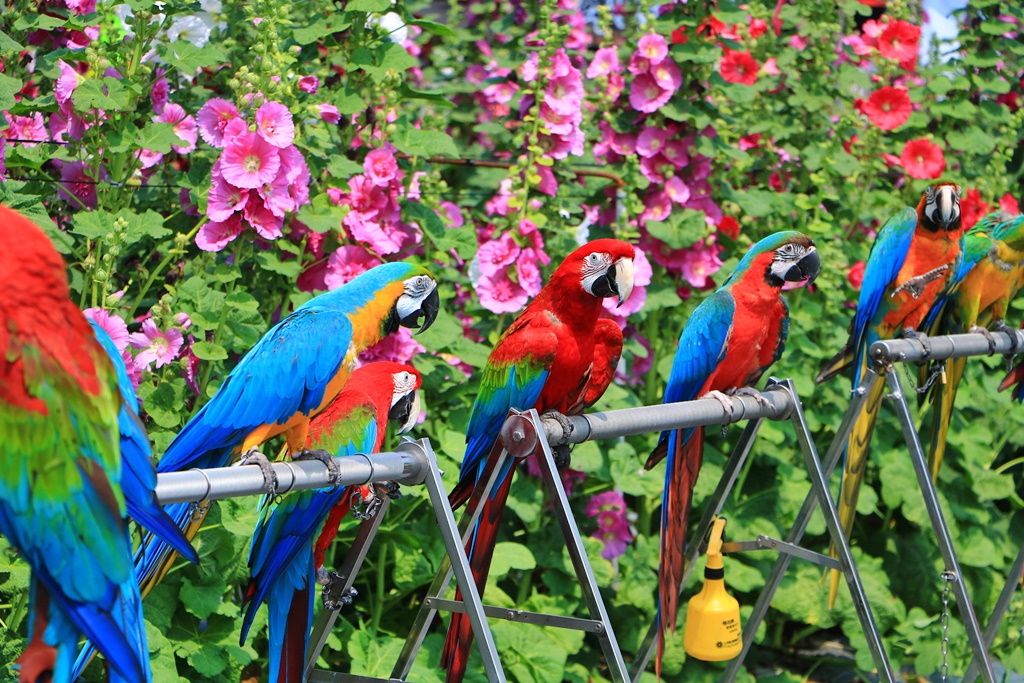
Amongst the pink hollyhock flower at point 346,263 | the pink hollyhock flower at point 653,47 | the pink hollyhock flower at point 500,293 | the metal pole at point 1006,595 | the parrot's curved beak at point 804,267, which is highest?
the pink hollyhock flower at point 653,47

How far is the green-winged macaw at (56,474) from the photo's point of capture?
3.97 ft

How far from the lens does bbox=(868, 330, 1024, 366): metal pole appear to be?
2.56 metres

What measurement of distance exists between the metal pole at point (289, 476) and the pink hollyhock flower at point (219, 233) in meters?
0.87

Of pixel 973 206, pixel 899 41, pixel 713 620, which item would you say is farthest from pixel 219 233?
pixel 899 41

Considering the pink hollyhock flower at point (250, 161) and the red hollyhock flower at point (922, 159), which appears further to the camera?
the red hollyhock flower at point (922, 159)

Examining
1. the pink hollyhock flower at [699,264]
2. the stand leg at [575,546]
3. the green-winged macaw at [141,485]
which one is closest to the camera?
the green-winged macaw at [141,485]

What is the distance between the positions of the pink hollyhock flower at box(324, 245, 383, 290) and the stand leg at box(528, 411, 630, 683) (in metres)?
0.88

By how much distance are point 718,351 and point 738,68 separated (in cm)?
158

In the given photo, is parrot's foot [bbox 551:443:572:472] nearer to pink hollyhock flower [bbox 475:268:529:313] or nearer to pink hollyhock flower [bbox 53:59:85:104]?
pink hollyhock flower [bbox 475:268:529:313]

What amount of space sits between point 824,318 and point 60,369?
3.03 metres

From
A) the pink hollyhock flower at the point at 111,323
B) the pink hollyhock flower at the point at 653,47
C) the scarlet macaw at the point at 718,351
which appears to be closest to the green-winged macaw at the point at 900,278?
the scarlet macaw at the point at 718,351

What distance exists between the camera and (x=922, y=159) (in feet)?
12.8

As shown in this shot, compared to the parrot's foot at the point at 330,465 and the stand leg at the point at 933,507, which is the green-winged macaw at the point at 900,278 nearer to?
the stand leg at the point at 933,507

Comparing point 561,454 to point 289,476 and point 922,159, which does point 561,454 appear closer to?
point 289,476
